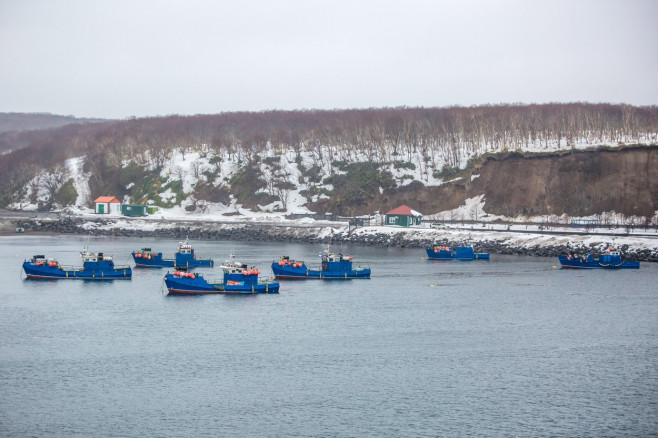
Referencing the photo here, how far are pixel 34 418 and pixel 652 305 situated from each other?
47.8 m

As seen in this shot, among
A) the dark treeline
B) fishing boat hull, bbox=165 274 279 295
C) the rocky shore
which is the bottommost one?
fishing boat hull, bbox=165 274 279 295

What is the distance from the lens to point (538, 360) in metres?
47.1

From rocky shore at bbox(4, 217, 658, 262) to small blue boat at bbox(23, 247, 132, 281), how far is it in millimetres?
46141

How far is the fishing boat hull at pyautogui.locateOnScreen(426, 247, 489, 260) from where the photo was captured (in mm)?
98312

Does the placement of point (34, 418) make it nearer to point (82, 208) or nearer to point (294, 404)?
point (294, 404)

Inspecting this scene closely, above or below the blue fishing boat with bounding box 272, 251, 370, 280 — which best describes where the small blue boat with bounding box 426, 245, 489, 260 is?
above

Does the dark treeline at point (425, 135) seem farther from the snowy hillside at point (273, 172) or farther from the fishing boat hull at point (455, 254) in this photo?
the fishing boat hull at point (455, 254)

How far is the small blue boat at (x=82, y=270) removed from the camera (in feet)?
252

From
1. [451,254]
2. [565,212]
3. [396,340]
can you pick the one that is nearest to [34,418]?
[396,340]

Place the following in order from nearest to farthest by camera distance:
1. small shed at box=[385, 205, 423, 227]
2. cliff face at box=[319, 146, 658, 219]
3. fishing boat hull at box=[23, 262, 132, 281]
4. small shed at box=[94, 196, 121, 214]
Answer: fishing boat hull at box=[23, 262, 132, 281], cliff face at box=[319, 146, 658, 219], small shed at box=[385, 205, 423, 227], small shed at box=[94, 196, 121, 214]

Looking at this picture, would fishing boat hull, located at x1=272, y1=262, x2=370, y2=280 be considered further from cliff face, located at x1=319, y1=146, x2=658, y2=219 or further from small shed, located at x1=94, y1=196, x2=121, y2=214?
small shed, located at x1=94, y1=196, x2=121, y2=214

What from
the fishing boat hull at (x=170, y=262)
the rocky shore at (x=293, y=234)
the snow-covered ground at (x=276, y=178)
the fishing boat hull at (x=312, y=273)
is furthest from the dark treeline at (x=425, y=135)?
the fishing boat hull at (x=170, y=262)

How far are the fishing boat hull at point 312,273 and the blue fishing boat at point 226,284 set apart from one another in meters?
7.58

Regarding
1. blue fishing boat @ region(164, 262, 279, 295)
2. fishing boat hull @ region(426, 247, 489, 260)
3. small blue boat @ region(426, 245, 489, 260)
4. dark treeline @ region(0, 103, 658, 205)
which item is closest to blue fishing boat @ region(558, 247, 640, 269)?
fishing boat hull @ region(426, 247, 489, 260)
